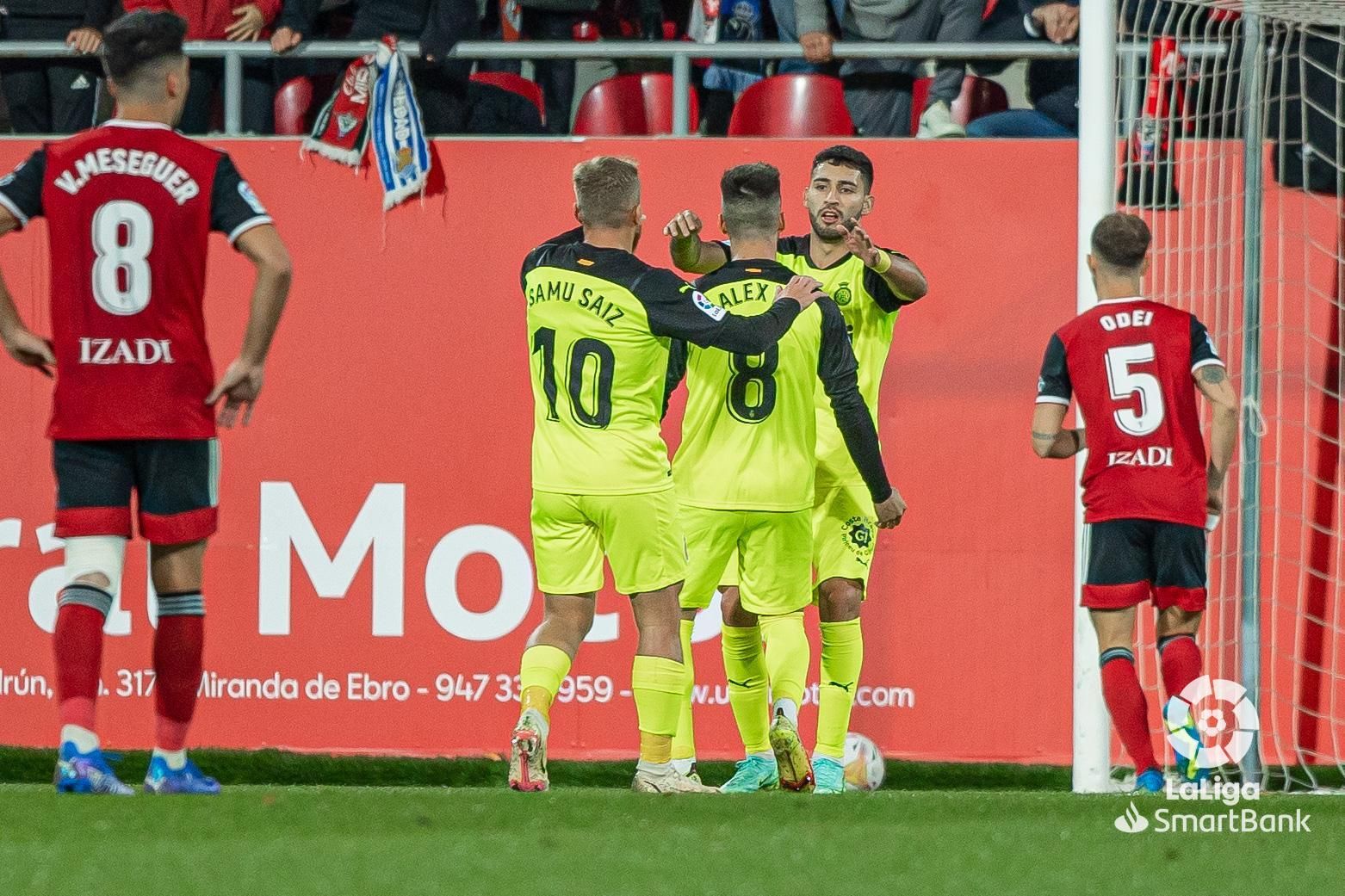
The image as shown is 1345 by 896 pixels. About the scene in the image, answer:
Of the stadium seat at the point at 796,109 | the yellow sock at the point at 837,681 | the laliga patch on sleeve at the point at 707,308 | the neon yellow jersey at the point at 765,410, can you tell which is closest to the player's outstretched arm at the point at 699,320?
the laliga patch on sleeve at the point at 707,308

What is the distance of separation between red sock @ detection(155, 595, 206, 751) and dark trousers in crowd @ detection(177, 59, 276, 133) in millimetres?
3818

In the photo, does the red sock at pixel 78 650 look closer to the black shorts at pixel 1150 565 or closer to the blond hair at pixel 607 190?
the blond hair at pixel 607 190

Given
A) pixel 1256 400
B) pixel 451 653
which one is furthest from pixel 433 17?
pixel 1256 400

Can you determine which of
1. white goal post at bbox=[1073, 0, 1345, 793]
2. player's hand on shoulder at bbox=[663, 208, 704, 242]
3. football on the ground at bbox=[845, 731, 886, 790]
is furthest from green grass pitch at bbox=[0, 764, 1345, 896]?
white goal post at bbox=[1073, 0, 1345, 793]

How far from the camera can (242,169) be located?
745 cm

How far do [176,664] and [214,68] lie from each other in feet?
13.7

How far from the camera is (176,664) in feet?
14.8

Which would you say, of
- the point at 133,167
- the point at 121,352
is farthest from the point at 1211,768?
the point at 133,167

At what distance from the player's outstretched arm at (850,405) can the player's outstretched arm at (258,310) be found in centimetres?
182

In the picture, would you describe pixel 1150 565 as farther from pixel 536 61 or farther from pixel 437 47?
pixel 536 61

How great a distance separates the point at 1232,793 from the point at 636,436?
1.94 m

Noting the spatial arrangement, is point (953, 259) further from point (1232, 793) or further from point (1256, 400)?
point (1232, 793)

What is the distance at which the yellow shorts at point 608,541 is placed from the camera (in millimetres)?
5227

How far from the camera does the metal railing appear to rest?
286 inches
